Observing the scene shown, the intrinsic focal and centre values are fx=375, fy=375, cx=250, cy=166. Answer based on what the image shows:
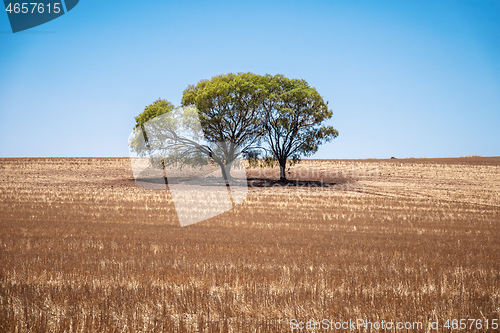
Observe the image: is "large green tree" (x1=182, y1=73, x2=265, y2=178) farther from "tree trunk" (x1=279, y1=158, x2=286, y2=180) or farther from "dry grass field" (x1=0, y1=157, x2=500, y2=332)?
"dry grass field" (x1=0, y1=157, x2=500, y2=332)

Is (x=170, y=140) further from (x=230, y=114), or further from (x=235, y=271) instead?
(x=235, y=271)

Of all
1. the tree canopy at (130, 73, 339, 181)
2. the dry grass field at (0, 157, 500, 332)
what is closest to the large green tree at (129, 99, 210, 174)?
the tree canopy at (130, 73, 339, 181)

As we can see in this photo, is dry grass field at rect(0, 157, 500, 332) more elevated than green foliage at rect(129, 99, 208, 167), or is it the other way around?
green foliage at rect(129, 99, 208, 167)

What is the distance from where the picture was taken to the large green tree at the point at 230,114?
42.5m

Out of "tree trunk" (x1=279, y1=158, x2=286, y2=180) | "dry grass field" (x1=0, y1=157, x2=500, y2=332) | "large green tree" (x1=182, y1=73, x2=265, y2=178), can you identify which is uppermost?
"large green tree" (x1=182, y1=73, x2=265, y2=178)

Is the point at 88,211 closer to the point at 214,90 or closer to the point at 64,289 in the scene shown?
the point at 64,289

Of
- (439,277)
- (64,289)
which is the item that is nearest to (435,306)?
(439,277)

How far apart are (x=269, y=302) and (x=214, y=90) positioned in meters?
37.8

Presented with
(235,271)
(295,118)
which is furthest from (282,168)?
(235,271)

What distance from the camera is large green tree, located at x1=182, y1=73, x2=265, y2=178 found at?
140 ft

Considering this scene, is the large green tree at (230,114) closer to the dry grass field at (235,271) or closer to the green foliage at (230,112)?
the green foliage at (230,112)

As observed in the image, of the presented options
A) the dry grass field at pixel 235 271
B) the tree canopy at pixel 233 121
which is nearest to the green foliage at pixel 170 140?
Result: the tree canopy at pixel 233 121

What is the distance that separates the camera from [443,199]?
29047 millimetres

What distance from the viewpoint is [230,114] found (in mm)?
42875
